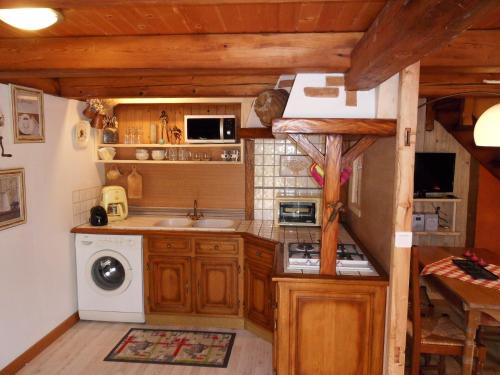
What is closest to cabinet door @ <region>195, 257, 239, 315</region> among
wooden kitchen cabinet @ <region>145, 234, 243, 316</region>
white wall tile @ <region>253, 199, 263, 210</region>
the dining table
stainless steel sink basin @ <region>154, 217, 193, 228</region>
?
wooden kitchen cabinet @ <region>145, 234, 243, 316</region>

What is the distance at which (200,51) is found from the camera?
6.83 feet

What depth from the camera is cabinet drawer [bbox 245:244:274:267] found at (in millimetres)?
3287

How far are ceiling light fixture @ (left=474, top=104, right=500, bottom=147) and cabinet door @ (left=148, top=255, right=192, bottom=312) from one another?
256 cm

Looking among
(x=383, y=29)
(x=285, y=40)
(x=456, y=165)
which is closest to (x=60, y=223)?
(x=285, y=40)

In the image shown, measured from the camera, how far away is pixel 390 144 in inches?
96.7

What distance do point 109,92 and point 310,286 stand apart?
2484mm

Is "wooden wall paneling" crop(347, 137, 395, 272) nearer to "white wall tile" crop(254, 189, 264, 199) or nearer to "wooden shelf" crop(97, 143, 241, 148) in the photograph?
"white wall tile" crop(254, 189, 264, 199)

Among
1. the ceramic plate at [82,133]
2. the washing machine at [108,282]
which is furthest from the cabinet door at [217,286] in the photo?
the ceramic plate at [82,133]

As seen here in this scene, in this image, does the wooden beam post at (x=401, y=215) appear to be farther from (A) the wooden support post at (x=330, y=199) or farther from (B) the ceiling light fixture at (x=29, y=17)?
(B) the ceiling light fixture at (x=29, y=17)

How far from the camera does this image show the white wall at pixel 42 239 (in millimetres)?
2881

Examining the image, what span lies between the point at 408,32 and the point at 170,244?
2.91m

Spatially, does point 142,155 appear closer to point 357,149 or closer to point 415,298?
point 357,149

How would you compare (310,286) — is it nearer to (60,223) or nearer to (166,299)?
(166,299)

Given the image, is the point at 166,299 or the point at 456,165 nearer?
the point at 166,299
